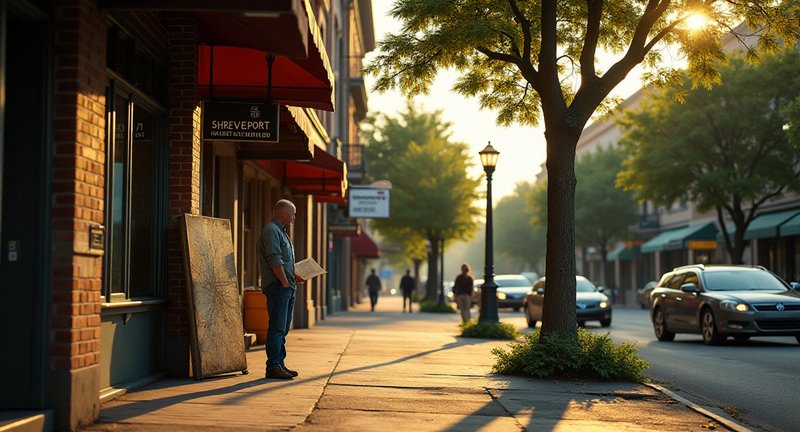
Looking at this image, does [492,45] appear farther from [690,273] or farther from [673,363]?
[690,273]

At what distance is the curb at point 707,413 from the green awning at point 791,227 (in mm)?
26646

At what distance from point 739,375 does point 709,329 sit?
5562 mm

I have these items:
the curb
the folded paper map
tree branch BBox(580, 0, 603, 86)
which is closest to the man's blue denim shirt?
the folded paper map

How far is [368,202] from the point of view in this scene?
35.8m

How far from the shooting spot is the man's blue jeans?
10.5 metres

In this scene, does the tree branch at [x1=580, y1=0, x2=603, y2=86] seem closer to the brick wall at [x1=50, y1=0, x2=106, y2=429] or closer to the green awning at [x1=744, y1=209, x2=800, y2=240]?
the brick wall at [x1=50, y1=0, x2=106, y2=429]

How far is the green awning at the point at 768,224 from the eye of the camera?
3750cm

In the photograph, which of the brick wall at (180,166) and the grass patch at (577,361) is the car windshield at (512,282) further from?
the brick wall at (180,166)

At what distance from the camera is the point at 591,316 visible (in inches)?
1009

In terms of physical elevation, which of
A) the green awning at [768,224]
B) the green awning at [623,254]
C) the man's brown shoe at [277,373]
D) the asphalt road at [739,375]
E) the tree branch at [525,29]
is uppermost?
the tree branch at [525,29]

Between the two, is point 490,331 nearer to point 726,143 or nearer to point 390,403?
point 390,403

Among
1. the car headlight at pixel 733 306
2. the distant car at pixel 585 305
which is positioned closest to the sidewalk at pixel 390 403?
the car headlight at pixel 733 306

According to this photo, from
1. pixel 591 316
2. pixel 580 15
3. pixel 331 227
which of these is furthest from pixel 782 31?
pixel 331 227

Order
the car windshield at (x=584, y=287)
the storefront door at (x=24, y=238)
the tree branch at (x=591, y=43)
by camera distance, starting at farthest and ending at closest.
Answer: the car windshield at (x=584, y=287) → the tree branch at (x=591, y=43) → the storefront door at (x=24, y=238)
